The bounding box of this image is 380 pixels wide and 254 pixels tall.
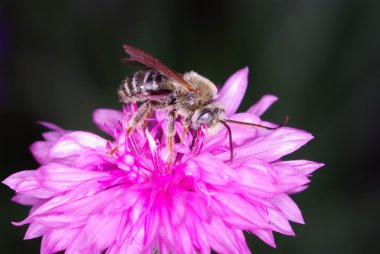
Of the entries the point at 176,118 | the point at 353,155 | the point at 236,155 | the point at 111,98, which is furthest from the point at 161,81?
the point at 353,155

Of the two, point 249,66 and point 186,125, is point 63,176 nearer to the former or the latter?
point 186,125

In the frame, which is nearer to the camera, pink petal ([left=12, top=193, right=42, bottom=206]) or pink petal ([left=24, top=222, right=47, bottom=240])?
pink petal ([left=24, top=222, right=47, bottom=240])

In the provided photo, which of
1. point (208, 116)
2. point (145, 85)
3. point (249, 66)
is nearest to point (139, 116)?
point (145, 85)

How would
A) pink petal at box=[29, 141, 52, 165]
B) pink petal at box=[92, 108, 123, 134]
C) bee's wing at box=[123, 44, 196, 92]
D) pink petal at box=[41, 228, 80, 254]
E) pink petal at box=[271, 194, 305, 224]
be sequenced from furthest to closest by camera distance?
1. pink petal at box=[92, 108, 123, 134]
2. pink petal at box=[29, 141, 52, 165]
3. pink petal at box=[271, 194, 305, 224]
4. pink petal at box=[41, 228, 80, 254]
5. bee's wing at box=[123, 44, 196, 92]

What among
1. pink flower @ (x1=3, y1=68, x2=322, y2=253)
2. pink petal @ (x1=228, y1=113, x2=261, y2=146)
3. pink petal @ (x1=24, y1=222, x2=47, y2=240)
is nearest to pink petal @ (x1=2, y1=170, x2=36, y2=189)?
pink flower @ (x1=3, y1=68, x2=322, y2=253)

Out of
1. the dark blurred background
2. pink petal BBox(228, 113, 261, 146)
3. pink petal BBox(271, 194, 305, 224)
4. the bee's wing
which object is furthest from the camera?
the dark blurred background

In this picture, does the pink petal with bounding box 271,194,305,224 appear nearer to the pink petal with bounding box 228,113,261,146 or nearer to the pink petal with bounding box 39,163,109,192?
the pink petal with bounding box 228,113,261,146

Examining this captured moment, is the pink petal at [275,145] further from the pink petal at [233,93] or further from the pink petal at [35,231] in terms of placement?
the pink petal at [35,231]
